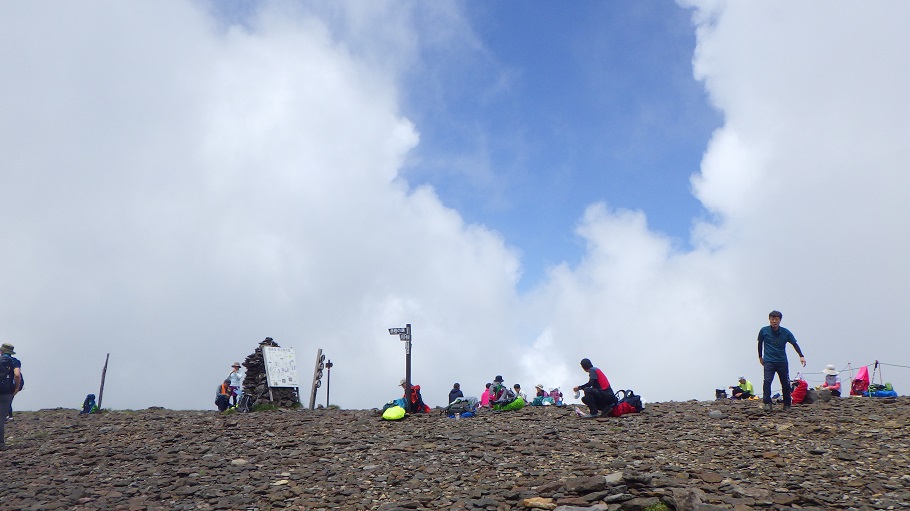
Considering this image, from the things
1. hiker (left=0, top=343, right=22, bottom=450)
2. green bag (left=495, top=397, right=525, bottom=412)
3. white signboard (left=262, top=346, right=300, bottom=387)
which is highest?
white signboard (left=262, top=346, right=300, bottom=387)

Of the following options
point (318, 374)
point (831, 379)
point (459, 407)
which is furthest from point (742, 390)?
point (318, 374)

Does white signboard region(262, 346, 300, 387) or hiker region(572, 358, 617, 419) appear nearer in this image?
hiker region(572, 358, 617, 419)

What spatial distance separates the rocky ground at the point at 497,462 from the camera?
11.5 m

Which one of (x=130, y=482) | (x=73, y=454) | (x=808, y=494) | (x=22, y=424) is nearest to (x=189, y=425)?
(x=73, y=454)

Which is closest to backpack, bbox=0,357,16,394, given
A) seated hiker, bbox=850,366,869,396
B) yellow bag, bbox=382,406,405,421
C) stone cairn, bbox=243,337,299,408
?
yellow bag, bbox=382,406,405,421

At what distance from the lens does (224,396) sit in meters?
26.4

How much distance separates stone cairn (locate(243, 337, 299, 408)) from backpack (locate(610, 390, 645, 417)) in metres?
15.8

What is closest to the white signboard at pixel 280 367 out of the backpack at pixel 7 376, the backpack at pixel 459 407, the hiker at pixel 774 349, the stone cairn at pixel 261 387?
the stone cairn at pixel 261 387

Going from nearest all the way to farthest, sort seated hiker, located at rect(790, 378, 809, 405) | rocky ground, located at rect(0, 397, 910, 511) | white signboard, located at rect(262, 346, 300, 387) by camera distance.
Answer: rocky ground, located at rect(0, 397, 910, 511) < seated hiker, located at rect(790, 378, 809, 405) < white signboard, located at rect(262, 346, 300, 387)

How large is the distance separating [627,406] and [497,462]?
542 centimetres

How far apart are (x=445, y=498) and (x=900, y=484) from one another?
758 cm

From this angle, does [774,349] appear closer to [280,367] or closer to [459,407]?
[459,407]

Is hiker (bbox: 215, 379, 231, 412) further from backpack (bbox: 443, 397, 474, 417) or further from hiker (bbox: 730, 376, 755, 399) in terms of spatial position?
hiker (bbox: 730, 376, 755, 399)

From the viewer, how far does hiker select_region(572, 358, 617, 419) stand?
1781 cm
